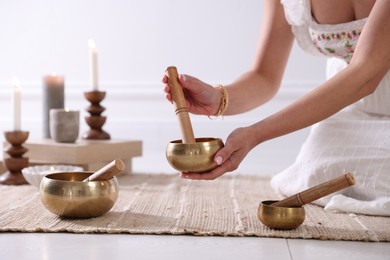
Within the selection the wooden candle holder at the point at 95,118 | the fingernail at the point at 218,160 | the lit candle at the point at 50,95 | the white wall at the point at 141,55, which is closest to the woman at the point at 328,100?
the fingernail at the point at 218,160

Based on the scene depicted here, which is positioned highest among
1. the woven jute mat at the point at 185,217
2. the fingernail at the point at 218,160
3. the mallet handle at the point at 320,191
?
the fingernail at the point at 218,160

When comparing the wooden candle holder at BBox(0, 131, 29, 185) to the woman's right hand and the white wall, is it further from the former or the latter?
the white wall

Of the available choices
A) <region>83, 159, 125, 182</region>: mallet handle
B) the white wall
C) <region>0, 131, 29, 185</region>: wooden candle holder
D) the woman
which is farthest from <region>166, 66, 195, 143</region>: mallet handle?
the white wall

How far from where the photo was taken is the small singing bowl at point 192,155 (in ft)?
4.83

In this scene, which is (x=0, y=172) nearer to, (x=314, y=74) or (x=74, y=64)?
(x=74, y=64)

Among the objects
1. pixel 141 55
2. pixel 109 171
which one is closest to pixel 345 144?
pixel 109 171

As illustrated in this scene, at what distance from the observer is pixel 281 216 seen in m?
1.52

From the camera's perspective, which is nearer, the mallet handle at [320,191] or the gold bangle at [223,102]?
the mallet handle at [320,191]

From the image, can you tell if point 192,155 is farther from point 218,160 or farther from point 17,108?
point 17,108

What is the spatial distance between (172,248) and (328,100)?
0.53 meters

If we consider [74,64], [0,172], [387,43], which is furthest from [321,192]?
[74,64]

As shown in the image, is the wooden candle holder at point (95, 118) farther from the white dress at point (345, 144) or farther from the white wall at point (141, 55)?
the white wall at point (141, 55)

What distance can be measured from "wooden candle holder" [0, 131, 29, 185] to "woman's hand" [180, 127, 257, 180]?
85 centimetres

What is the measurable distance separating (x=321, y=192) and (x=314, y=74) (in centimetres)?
211
